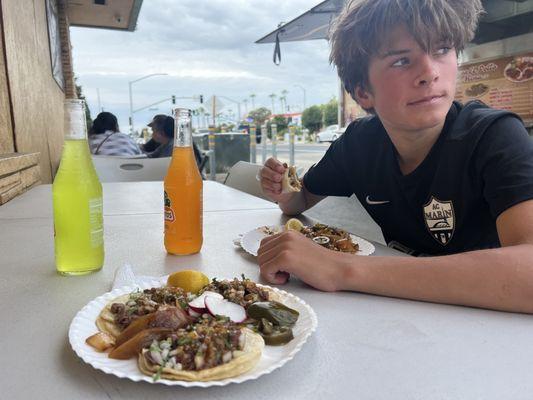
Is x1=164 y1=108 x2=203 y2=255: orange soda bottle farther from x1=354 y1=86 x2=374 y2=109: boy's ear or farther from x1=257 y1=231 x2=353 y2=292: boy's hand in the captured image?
x1=354 y1=86 x2=374 y2=109: boy's ear

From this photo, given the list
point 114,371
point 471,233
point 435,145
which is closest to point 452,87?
point 435,145

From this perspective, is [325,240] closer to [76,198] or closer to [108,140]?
[76,198]

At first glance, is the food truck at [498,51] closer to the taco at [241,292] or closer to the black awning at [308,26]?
the black awning at [308,26]

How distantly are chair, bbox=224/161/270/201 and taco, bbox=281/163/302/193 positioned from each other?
2.69 feet

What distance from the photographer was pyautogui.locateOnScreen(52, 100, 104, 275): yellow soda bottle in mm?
962

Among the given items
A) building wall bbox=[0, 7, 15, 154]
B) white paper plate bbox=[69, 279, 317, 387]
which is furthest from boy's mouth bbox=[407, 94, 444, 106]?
building wall bbox=[0, 7, 15, 154]

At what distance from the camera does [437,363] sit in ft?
2.07

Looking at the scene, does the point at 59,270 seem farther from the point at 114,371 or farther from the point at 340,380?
the point at 340,380

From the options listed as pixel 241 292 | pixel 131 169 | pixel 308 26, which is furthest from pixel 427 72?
pixel 308 26

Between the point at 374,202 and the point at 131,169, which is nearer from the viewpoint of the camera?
the point at 374,202

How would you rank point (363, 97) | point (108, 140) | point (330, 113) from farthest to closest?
point (330, 113), point (108, 140), point (363, 97)

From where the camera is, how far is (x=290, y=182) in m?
1.88

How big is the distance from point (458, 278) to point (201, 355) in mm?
547

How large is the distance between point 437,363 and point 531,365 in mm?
134
